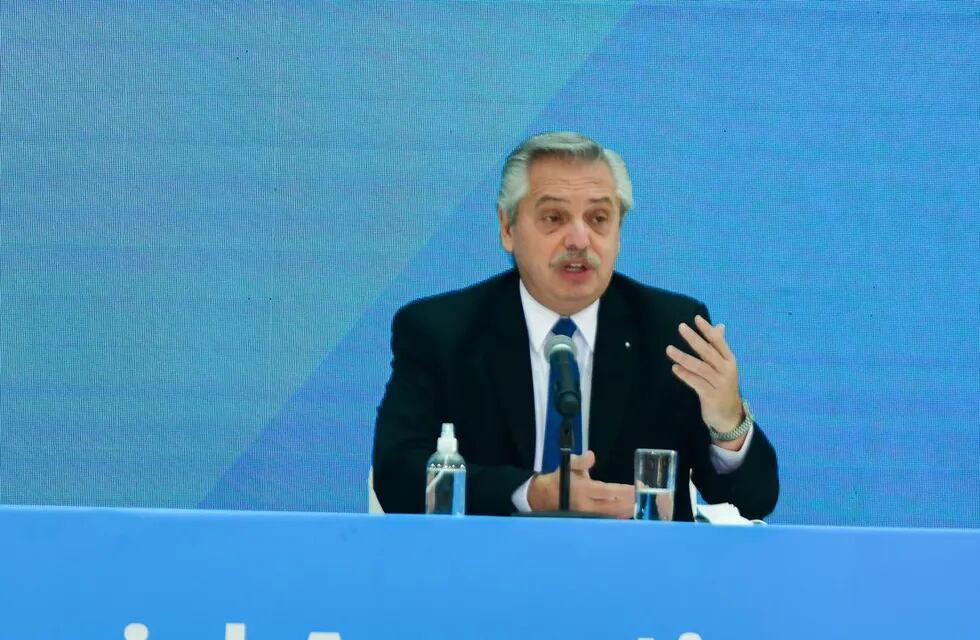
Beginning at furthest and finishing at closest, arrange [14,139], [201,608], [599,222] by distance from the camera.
Result: [14,139] → [599,222] → [201,608]

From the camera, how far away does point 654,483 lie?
6.92 ft

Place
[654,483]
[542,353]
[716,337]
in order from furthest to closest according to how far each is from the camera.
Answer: [542,353]
[716,337]
[654,483]

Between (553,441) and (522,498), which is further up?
(553,441)

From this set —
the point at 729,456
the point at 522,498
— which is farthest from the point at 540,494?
the point at 729,456

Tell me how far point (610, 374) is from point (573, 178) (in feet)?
1.37

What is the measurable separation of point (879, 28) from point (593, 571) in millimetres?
2544

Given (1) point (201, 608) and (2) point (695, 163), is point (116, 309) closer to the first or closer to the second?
(2) point (695, 163)

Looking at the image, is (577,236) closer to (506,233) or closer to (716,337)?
(506,233)

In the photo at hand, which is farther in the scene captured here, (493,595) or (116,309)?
(116,309)

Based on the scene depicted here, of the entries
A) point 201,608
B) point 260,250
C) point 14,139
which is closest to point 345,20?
point 260,250

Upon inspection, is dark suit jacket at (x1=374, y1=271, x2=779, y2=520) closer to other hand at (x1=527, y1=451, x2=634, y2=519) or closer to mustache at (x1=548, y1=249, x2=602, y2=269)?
mustache at (x1=548, y1=249, x2=602, y2=269)

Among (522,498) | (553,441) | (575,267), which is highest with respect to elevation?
(575,267)

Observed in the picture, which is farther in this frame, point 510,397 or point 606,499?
point 510,397

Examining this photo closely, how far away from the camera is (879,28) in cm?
370
